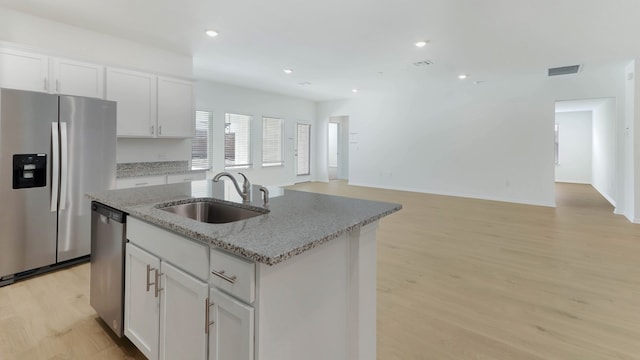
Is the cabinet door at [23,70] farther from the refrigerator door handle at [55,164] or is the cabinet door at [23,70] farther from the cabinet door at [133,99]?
the refrigerator door handle at [55,164]

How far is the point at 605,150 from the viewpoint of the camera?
7414 millimetres

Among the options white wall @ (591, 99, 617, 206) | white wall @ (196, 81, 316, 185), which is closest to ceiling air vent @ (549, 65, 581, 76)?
white wall @ (591, 99, 617, 206)

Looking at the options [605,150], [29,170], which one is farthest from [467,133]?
[29,170]

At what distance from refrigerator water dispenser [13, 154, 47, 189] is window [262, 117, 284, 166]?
5.73 m

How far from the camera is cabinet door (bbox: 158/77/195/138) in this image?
4.36 m

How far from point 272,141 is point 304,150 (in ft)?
5.09

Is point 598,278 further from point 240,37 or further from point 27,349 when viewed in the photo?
point 240,37

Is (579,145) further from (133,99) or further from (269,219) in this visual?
(133,99)

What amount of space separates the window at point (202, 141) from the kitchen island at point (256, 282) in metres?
5.33

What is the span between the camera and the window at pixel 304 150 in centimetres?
989

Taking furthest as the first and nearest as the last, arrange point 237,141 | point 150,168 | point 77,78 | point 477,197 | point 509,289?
point 237,141 → point 477,197 → point 150,168 → point 77,78 → point 509,289

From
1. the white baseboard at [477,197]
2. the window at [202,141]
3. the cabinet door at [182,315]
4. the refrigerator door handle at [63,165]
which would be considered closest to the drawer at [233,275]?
the cabinet door at [182,315]

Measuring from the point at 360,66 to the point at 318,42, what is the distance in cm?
152

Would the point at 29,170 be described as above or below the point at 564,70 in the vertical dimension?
below
